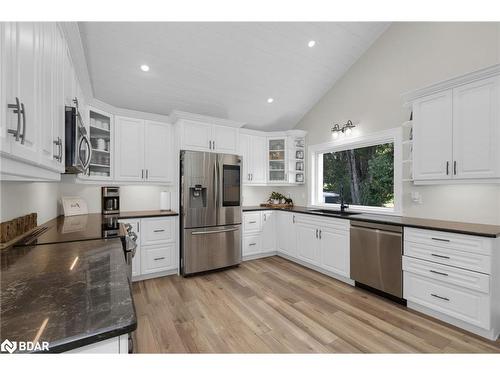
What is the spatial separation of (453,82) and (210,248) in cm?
355

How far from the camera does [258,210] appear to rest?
4.16 meters

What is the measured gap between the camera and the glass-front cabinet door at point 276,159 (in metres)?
4.64

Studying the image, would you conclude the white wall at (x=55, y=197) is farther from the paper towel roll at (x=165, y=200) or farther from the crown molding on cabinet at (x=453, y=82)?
the crown molding on cabinet at (x=453, y=82)

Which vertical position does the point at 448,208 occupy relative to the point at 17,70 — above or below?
below

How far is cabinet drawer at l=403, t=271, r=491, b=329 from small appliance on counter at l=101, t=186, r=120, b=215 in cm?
389

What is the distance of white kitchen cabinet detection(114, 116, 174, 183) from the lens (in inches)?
129

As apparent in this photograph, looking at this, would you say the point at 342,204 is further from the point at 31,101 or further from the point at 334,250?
the point at 31,101

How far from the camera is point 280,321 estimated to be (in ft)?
7.29

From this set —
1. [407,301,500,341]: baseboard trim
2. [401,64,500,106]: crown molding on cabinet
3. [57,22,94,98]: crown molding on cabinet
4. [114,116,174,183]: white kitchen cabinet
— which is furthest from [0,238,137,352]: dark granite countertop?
[401,64,500,106]: crown molding on cabinet

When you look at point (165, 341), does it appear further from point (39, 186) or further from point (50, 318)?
point (39, 186)

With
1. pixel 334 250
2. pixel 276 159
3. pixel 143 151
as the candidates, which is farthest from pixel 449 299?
pixel 143 151
